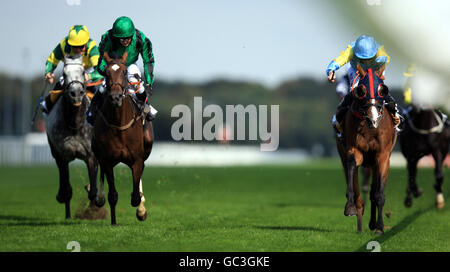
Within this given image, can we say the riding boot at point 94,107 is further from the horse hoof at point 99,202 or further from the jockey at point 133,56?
the horse hoof at point 99,202

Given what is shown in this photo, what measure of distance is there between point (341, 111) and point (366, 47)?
108 cm

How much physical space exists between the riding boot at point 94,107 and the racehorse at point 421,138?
25.7 ft

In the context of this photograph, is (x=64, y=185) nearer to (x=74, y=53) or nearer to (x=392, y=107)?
(x=74, y=53)

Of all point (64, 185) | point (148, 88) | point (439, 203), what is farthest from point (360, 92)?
point (439, 203)

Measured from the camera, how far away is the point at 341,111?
36.6 feet

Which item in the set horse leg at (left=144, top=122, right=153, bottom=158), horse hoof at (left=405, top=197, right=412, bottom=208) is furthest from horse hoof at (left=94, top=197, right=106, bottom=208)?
horse hoof at (left=405, top=197, right=412, bottom=208)

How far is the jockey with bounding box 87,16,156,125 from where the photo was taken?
10.8 m

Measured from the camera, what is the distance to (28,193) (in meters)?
22.1

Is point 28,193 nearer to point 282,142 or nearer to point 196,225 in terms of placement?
point 196,225

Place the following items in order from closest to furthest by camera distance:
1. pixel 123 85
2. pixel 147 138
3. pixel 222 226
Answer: pixel 123 85 → pixel 147 138 → pixel 222 226

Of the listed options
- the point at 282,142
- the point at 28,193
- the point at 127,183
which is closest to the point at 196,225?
the point at 28,193

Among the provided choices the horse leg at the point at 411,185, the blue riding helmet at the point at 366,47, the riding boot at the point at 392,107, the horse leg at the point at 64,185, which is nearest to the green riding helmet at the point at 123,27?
the horse leg at the point at 64,185

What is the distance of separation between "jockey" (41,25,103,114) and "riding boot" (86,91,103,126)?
3.27 feet

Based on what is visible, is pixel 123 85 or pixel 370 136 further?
pixel 370 136
